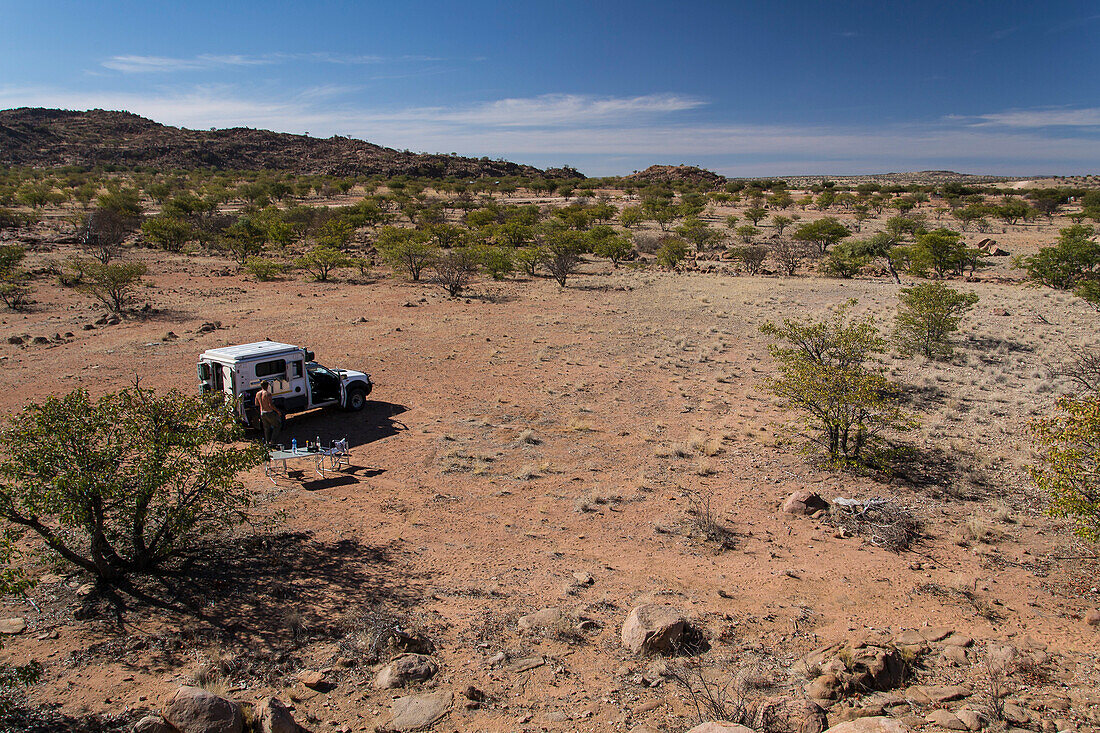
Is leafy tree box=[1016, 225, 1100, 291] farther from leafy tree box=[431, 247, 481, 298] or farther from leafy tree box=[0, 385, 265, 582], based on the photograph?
leafy tree box=[0, 385, 265, 582]

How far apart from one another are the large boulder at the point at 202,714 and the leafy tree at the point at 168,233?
4239 cm

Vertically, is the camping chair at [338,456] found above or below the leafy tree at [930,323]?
below

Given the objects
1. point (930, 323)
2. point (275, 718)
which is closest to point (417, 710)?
point (275, 718)

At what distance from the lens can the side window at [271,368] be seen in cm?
1259

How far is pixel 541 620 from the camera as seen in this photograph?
22.8 ft

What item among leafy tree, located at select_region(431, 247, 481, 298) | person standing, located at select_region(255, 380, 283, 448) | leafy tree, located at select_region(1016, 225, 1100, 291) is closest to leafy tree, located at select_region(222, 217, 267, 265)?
leafy tree, located at select_region(431, 247, 481, 298)

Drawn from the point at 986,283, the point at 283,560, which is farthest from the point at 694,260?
the point at 283,560

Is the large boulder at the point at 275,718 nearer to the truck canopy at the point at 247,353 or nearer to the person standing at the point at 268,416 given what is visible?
the person standing at the point at 268,416

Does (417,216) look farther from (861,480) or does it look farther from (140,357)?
(861,480)

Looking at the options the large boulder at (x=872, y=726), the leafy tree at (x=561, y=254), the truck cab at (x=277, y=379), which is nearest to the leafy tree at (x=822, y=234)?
the leafy tree at (x=561, y=254)

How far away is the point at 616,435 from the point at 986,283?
2824 cm

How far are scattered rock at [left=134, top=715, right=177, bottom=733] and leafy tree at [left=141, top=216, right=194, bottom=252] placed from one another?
1670 inches

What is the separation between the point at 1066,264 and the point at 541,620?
34487 mm

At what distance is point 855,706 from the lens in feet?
18.3
